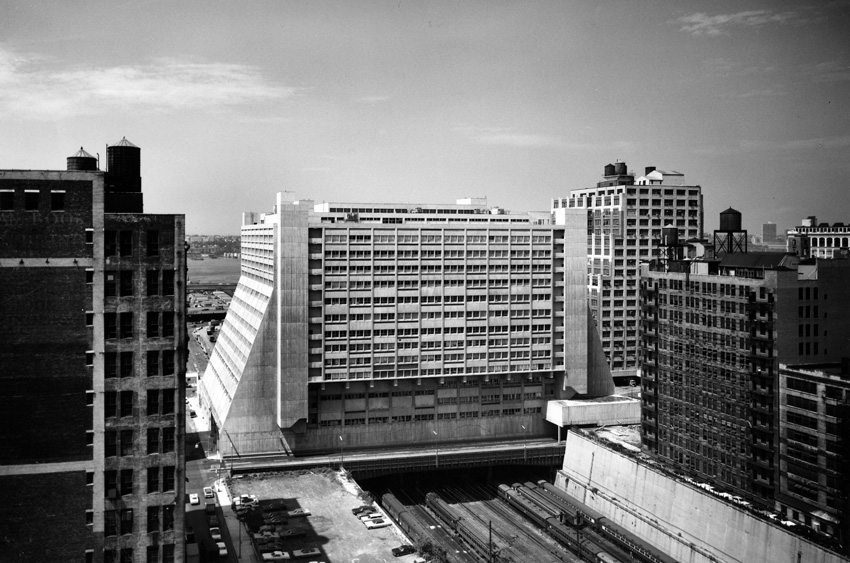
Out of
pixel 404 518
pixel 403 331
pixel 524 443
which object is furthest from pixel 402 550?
pixel 524 443

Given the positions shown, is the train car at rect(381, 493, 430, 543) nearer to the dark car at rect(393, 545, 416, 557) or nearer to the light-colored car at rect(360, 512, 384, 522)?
the light-colored car at rect(360, 512, 384, 522)

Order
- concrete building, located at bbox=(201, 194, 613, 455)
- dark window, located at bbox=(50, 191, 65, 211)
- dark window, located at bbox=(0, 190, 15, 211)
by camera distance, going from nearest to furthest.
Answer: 1. dark window, located at bbox=(0, 190, 15, 211)
2. dark window, located at bbox=(50, 191, 65, 211)
3. concrete building, located at bbox=(201, 194, 613, 455)

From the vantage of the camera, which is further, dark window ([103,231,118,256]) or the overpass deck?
the overpass deck

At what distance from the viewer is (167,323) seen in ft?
187

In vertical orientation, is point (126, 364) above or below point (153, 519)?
above

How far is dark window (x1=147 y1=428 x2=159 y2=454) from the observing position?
5678cm

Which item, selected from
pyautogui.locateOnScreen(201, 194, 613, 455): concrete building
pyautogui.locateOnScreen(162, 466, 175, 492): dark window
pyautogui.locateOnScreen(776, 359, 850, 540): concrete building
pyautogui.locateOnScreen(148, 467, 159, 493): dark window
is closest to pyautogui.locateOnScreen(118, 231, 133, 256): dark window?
pyautogui.locateOnScreen(148, 467, 159, 493): dark window

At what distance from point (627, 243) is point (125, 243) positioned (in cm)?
13061

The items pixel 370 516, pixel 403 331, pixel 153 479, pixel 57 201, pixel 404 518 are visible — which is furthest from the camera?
pixel 403 331

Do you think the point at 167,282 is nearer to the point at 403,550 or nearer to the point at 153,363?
the point at 153,363

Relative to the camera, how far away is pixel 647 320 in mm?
114938

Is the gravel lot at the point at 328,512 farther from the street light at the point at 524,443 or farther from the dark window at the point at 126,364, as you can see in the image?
the dark window at the point at 126,364

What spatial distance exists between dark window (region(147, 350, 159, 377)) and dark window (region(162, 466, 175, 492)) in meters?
6.67

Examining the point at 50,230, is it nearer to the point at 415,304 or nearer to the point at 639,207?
the point at 415,304
